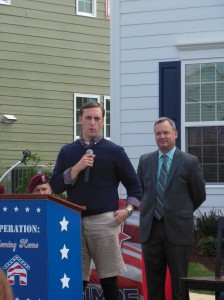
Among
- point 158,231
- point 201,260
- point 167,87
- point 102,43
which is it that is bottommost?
point 201,260

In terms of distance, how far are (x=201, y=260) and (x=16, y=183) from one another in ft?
21.9

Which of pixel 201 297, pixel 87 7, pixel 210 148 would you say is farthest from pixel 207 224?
pixel 87 7

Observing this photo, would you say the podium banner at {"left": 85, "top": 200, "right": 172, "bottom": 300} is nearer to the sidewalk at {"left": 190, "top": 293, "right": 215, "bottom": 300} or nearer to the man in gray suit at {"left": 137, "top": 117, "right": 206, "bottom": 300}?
the man in gray suit at {"left": 137, "top": 117, "right": 206, "bottom": 300}

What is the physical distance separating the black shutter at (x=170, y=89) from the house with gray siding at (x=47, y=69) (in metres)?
5.45

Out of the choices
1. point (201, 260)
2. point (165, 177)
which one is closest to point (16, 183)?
point (201, 260)

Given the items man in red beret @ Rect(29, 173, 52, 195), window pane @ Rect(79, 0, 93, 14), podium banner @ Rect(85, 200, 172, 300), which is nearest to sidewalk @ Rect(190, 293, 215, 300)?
podium banner @ Rect(85, 200, 172, 300)

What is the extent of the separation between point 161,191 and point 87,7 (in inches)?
466

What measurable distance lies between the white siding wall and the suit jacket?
4726mm

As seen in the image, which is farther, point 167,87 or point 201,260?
point 167,87

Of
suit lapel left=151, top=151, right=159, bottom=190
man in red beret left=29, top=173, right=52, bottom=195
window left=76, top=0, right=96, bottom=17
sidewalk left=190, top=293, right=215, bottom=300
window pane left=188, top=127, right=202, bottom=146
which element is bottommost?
sidewalk left=190, top=293, right=215, bottom=300

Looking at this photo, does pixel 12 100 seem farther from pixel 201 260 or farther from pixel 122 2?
pixel 201 260

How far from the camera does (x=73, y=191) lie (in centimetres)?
673

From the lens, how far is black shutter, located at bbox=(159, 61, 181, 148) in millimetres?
12203

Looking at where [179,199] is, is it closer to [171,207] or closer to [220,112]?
[171,207]
